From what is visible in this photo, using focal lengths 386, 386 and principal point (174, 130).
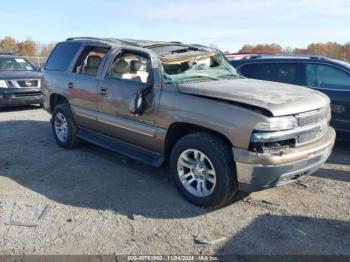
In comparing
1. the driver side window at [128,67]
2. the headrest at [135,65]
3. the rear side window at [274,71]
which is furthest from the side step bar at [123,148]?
the rear side window at [274,71]

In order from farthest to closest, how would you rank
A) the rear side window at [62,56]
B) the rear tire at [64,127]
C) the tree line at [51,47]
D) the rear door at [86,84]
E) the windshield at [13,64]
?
the tree line at [51,47] → the windshield at [13,64] → the rear side window at [62,56] → the rear tire at [64,127] → the rear door at [86,84]

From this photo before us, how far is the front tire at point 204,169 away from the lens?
4.11 metres

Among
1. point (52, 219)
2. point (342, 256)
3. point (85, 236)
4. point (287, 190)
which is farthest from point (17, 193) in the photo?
point (342, 256)

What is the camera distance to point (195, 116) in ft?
14.1

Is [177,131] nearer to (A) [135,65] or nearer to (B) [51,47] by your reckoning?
(A) [135,65]

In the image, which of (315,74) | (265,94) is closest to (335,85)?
(315,74)

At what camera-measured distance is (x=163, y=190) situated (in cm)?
491

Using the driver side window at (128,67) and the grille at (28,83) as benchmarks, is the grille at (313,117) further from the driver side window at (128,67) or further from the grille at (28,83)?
the grille at (28,83)

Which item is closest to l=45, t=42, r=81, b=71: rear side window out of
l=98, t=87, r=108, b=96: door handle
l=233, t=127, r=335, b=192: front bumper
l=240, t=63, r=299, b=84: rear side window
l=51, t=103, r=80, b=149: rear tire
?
l=51, t=103, r=80, b=149: rear tire

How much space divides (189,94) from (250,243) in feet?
5.81

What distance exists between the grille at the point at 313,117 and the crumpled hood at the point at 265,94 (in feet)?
0.19

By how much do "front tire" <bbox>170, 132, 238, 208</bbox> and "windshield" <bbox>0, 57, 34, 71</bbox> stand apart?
9.18 meters

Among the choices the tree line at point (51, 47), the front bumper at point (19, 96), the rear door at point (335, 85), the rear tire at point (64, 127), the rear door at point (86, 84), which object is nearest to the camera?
the rear door at point (86, 84)

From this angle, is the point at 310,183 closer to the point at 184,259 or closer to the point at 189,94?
the point at 189,94
